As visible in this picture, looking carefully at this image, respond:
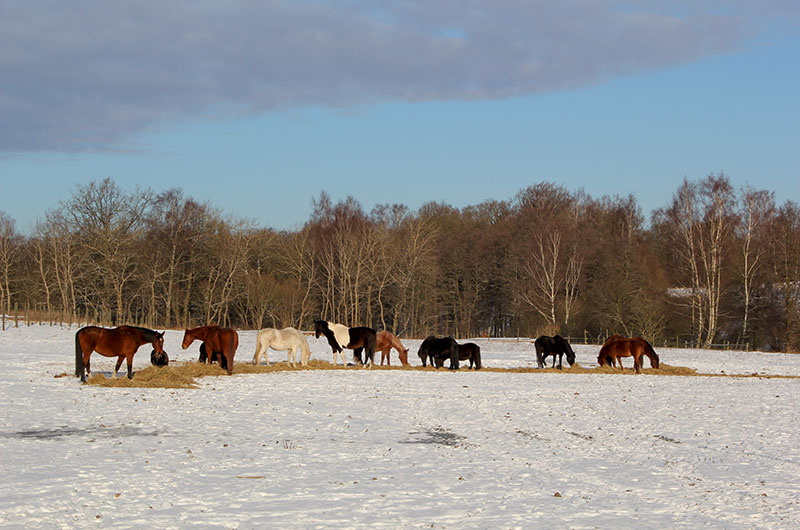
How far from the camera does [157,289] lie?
68562 millimetres

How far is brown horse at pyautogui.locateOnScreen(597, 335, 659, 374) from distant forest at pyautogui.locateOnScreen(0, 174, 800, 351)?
20.2m

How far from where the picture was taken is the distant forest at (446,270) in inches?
2016

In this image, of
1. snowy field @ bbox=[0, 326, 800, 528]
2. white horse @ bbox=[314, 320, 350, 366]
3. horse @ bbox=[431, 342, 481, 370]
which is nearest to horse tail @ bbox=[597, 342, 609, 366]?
horse @ bbox=[431, 342, 481, 370]

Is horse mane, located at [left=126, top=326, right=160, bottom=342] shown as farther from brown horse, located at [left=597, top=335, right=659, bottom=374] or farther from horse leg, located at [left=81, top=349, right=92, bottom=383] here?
brown horse, located at [left=597, top=335, right=659, bottom=374]

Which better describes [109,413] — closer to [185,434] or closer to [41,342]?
[185,434]

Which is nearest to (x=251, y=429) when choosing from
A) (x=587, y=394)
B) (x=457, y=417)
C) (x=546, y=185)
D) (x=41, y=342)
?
(x=457, y=417)

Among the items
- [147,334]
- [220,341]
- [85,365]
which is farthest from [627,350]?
[85,365]

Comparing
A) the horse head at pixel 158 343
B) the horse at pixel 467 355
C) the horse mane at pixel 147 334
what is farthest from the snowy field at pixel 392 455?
the horse at pixel 467 355

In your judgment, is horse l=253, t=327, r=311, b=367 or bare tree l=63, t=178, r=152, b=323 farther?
bare tree l=63, t=178, r=152, b=323

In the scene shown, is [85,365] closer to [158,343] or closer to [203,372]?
[158,343]

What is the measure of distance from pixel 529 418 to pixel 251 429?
6.12m

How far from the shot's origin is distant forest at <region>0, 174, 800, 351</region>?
168 ft

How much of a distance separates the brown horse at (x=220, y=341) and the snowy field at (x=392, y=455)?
1.16m

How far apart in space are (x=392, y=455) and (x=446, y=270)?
197 ft
